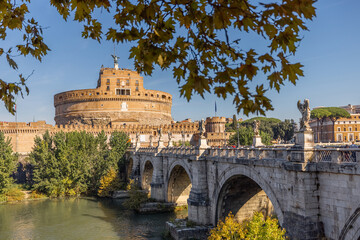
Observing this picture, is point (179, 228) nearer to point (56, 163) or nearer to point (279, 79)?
point (279, 79)

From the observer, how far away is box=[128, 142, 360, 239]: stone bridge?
362 inches

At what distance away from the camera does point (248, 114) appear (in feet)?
11.4

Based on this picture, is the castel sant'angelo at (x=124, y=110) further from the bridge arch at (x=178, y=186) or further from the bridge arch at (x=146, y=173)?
the bridge arch at (x=178, y=186)

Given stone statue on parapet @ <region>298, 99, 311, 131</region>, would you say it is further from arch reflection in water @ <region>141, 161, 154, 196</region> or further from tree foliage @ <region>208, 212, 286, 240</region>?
arch reflection in water @ <region>141, 161, 154, 196</region>

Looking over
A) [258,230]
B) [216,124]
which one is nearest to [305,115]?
[258,230]

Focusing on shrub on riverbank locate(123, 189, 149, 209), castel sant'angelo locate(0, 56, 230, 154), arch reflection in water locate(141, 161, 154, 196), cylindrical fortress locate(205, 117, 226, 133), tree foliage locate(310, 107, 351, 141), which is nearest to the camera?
shrub on riverbank locate(123, 189, 149, 209)

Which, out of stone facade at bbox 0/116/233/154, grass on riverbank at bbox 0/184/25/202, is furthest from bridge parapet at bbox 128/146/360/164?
stone facade at bbox 0/116/233/154

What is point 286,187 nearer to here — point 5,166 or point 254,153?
point 254,153

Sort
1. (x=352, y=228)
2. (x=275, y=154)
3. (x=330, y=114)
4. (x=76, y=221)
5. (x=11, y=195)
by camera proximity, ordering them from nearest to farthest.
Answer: (x=352, y=228) < (x=275, y=154) < (x=76, y=221) < (x=11, y=195) < (x=330, y=114)

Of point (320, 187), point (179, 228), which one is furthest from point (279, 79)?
point (179, 228)

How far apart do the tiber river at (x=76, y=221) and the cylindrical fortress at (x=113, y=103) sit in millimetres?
33102

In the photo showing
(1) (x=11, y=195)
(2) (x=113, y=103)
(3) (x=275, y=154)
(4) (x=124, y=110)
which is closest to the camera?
(3) (x=275, y=154)

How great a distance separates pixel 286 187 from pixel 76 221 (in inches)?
784

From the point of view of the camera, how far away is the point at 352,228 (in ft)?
29.4
